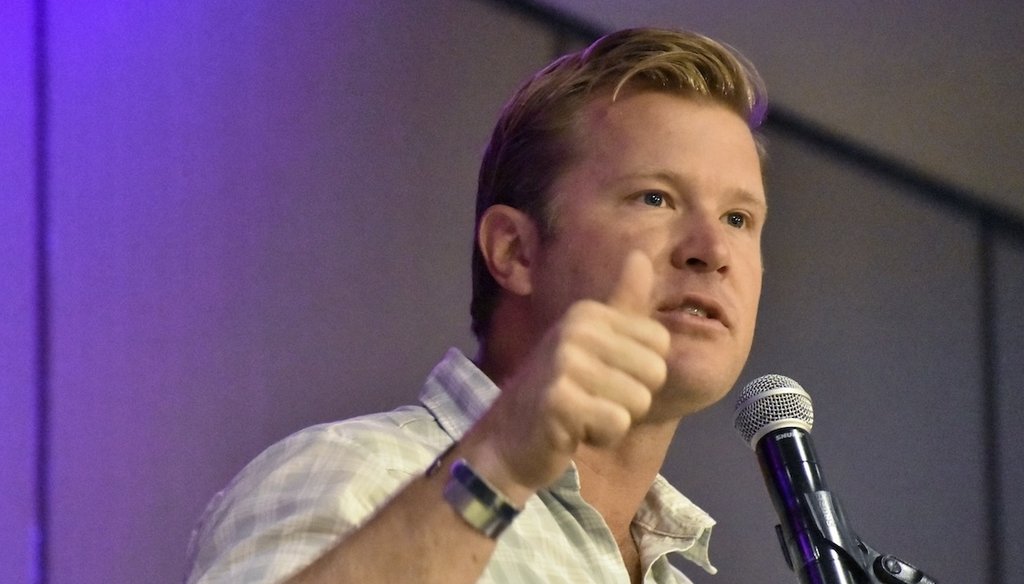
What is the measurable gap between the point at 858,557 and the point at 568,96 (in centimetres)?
80

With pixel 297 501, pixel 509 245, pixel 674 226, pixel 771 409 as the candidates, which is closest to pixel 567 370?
pixel 297 501

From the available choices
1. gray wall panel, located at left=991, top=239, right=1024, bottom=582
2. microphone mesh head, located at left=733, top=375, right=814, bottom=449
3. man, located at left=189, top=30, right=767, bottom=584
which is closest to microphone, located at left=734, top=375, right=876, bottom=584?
microphone mesh head, located at left=733, top=375, right=814, bottom=449

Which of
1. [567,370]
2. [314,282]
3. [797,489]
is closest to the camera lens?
[567,370]

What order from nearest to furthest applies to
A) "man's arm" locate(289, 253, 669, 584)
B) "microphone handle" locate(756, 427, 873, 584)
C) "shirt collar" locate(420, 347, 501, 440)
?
"man's arm" locate(289, 253, 669, 584) → "microphone handle" locate(756, 427, 873, 584) → "shirt collar" locate(420, 347, 501, 440)

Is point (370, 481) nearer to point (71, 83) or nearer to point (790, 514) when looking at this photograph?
point (790, 514)

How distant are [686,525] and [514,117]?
2.23ft

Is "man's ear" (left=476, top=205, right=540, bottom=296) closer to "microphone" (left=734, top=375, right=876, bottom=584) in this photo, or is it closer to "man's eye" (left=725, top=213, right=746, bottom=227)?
"man's eye" (left=725, top=213, right=746, bottom=227)

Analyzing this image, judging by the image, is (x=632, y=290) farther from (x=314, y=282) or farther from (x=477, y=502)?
(x=314, y=282)

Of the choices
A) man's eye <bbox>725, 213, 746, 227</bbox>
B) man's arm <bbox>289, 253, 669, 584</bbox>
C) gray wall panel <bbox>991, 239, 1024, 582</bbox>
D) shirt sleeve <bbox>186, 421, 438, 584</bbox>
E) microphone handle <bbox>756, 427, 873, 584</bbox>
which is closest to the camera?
man's arm <bbox>289, 253, 669, 584</bbox>

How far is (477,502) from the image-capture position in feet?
2.74

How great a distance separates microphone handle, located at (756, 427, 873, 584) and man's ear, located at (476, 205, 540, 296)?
43cm

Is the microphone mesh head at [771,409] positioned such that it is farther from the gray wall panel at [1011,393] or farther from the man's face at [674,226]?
the gray wall panel at [1011,393]

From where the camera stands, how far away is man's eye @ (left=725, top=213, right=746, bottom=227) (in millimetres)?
1562

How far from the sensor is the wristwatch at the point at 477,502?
83 centimetres
